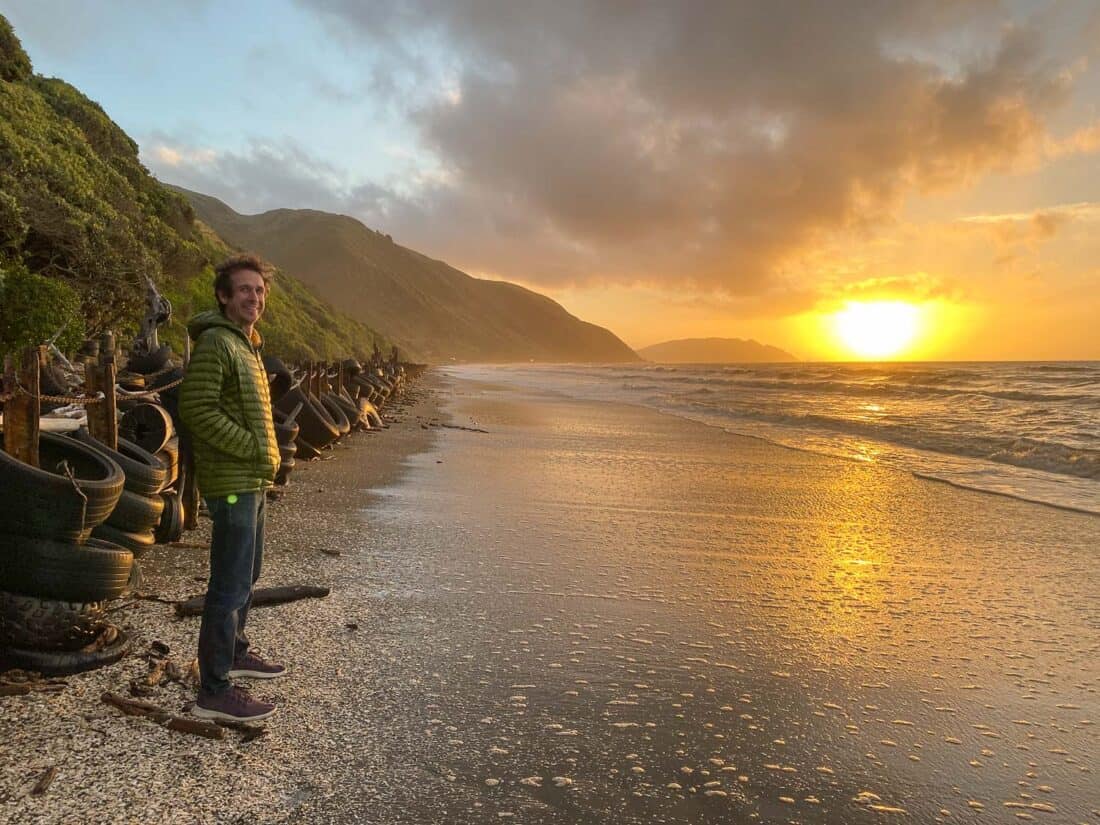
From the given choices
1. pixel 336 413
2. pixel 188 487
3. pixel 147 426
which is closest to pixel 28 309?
pixel 336 413

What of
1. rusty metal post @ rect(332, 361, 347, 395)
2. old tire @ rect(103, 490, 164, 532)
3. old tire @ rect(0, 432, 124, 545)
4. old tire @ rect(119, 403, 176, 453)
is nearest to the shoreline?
old tire @ rect(103, 490, 164, 532)

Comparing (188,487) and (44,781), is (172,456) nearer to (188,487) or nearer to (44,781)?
(188,487)

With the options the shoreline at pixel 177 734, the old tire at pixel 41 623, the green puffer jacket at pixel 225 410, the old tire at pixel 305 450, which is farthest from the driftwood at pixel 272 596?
the old tire at pixel 305 450

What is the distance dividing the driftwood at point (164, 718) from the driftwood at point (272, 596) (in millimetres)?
1165

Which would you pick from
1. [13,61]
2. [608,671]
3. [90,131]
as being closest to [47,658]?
[608,671]

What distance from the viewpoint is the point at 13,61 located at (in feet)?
83.4

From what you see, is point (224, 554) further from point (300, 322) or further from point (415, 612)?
point (300, 322)

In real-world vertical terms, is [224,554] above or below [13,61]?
below

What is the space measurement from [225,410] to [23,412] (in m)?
2.22

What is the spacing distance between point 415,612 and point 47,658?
2.12 m

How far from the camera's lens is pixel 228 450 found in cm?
325

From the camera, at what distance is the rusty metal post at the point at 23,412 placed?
14.8 feet

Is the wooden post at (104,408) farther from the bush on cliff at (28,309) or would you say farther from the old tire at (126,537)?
the bush on cliff at (28,309)

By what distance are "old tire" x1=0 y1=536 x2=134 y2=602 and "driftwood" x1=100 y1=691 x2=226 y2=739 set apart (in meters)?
0.62
